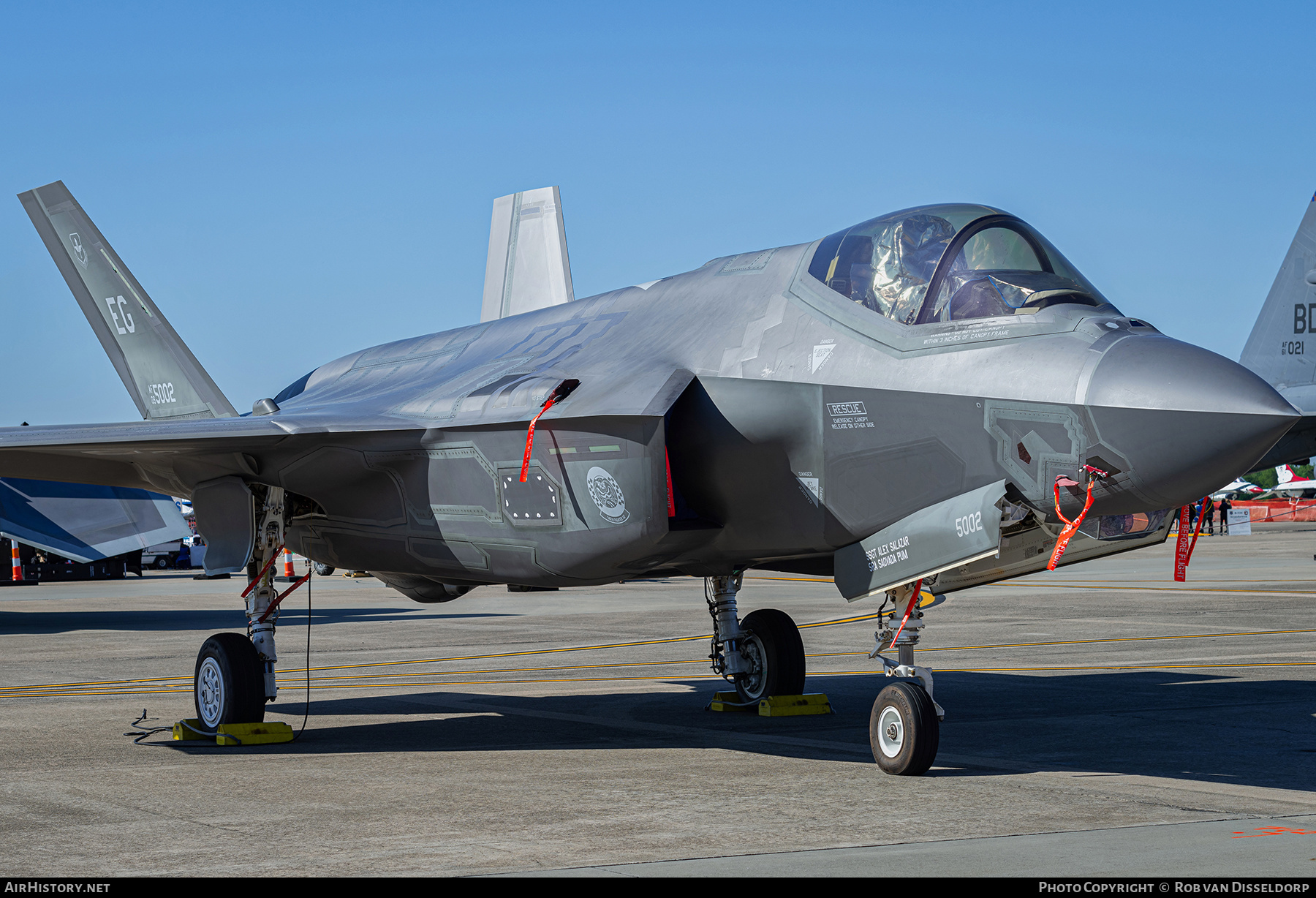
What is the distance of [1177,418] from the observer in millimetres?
6965

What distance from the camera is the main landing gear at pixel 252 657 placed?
11.0 meters

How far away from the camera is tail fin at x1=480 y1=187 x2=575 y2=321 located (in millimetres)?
16797

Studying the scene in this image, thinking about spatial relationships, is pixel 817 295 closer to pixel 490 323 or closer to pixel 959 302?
pixel 959 302

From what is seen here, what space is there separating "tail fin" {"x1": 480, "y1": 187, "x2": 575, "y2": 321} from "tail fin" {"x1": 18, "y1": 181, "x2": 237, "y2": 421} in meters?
4.27

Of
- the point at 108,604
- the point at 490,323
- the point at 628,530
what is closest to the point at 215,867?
the point at 628,530

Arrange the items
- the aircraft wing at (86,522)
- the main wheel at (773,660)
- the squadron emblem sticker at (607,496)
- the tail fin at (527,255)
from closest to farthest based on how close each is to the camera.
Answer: the squadron emblem sticker at (607,496) → the main wheel at (773,660) → the tail fin at (527,255) → the aircraft wing at (86,522)

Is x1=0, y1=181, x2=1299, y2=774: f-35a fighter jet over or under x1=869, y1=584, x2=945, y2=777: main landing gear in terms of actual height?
over

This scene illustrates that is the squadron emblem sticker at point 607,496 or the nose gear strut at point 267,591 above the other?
the squadron emblem sticker at point 607,496

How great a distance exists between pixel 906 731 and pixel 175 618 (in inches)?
868

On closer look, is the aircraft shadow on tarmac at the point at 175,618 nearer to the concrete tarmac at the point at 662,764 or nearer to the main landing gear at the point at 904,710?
the concrete tarmac at the point at 662,764

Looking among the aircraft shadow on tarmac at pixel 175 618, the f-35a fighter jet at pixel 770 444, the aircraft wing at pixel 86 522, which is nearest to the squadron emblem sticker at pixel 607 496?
the f-35a fighter jet at pixel 770 444

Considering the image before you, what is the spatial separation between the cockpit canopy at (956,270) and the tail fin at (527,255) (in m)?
8.33

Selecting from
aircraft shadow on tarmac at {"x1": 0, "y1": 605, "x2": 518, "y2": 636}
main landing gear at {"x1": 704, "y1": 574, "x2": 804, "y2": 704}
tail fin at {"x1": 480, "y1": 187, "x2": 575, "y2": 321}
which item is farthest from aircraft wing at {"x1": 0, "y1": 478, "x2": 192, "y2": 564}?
main landing gear at {"x1": 704, "y1": 574, "x2": 804, "y2": 704}

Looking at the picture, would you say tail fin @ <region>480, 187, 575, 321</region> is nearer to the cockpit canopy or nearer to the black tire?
the cockpit canopy
